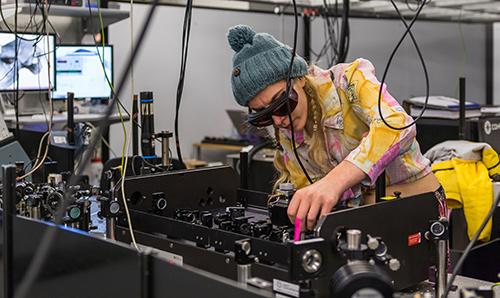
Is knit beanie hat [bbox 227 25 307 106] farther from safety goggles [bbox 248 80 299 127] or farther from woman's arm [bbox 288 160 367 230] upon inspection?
woman's arm [bbox 288 160 367 230]

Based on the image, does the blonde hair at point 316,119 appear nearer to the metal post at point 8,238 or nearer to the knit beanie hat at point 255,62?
the knit beanie hat at point 255,62

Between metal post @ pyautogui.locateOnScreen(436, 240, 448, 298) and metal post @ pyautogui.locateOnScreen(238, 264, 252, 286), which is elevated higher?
metal post @ pyautogui.locateOnScreen(238, 264, 252, 286)

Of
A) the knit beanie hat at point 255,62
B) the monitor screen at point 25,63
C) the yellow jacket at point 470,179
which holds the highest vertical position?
the monitor screen at point 25,63

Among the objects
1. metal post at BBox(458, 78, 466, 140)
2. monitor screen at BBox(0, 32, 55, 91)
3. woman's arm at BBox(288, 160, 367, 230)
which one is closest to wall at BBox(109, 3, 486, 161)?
monitor screen at BBox(0, 32, 55, 91)

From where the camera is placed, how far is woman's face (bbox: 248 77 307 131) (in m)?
1.22

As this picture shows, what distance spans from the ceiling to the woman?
2544 millimetres

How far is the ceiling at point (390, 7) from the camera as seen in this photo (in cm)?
406

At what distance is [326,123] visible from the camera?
54.4 inches

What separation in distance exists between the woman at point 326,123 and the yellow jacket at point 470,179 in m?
1.28

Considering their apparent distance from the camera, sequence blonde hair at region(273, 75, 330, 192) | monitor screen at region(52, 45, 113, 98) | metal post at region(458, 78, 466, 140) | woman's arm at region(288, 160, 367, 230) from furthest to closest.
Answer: monitor screen at region(52, 45, 113, 98), metal post at region(458, 78, 466, 140), blonde hair at region(273, 75, 330, 192), woman's arm at region(288, 160, 367, 230)

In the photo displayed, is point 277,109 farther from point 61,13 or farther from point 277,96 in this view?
point 61,13

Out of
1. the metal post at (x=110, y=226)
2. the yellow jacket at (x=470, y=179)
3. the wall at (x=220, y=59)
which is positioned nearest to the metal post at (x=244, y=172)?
the metal post at (x=110, y=226)

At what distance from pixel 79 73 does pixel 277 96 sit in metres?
3.05

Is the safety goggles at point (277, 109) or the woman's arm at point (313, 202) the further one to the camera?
the safety goggles at point (277, 109)
